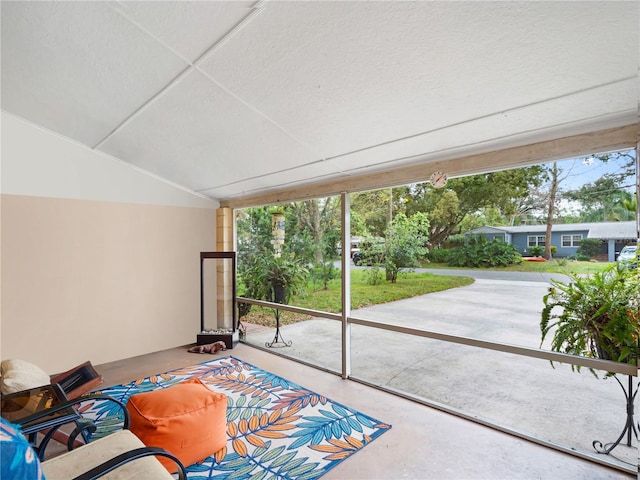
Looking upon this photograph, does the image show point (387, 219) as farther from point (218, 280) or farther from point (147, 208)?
point (147, 208)

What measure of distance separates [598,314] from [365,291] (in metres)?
2.41

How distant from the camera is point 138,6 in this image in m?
1.64

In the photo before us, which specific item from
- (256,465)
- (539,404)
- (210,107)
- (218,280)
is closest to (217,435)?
(256,465)

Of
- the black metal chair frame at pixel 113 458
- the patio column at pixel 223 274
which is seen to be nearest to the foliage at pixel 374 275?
the patio column at pixel 223 274

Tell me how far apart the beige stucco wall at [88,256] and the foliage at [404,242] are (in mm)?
2970

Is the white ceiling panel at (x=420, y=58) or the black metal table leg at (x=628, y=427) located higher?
the white ceiling panel at (x=420, y=58)

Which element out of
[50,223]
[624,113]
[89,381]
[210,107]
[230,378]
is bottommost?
[230,378]

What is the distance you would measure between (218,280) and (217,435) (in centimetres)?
322

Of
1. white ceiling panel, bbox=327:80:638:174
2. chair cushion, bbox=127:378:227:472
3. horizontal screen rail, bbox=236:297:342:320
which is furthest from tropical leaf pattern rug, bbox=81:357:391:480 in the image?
white ceiling panel, bbox=327:80:638:174

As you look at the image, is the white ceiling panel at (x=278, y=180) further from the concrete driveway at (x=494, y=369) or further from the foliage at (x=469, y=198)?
the concrete driveway at (x=494, y=369)

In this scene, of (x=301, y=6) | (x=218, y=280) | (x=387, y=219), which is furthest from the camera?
(x=218, y=280)

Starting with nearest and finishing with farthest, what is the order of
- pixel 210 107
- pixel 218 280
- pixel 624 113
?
pixel 624 113 < pixel 210 107 < pixel 218 280

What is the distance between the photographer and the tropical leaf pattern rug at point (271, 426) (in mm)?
2176

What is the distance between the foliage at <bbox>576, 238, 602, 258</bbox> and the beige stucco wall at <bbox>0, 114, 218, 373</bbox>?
474 centimetres
